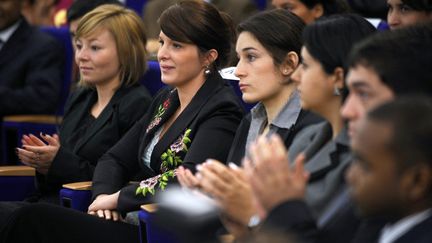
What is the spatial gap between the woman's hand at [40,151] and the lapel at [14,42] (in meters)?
1.19

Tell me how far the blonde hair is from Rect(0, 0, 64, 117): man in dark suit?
99 cm

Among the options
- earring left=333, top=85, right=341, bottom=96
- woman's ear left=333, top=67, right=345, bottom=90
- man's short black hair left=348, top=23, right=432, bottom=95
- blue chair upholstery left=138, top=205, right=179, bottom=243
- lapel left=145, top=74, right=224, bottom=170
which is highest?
man's short black hair left=348, top=23, right=432, bottom=95

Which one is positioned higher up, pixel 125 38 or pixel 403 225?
pixel 403 225

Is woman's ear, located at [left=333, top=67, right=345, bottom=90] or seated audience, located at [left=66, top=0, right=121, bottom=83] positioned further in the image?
seated audience, located at [left=66, top=0, right=121, bottom=83]

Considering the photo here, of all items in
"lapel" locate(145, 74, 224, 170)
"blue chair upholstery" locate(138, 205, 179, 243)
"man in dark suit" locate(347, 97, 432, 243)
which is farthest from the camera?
"lapel" locate(145, 74, 224, 170)

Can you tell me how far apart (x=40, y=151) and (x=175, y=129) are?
709 millimetres

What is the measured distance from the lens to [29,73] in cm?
500

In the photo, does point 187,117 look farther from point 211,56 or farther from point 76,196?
point 76,196

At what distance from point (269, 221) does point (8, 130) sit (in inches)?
118

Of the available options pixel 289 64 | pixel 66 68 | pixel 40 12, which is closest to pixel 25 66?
pixel 66 68

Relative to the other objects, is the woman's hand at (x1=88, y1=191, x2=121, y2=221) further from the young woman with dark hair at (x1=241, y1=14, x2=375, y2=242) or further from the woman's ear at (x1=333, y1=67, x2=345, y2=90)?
the woman's ear at (x1=333, y1=67, x2=345, y2=90)

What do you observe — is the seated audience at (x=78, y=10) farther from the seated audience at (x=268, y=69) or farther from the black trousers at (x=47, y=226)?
the seated audience at (x=268, y=69)

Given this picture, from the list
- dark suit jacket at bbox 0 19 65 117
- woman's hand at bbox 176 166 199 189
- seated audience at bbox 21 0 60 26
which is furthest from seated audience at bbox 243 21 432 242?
seated audience at bbox 21 0 60 26

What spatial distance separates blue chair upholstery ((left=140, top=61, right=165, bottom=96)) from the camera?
410 cm
